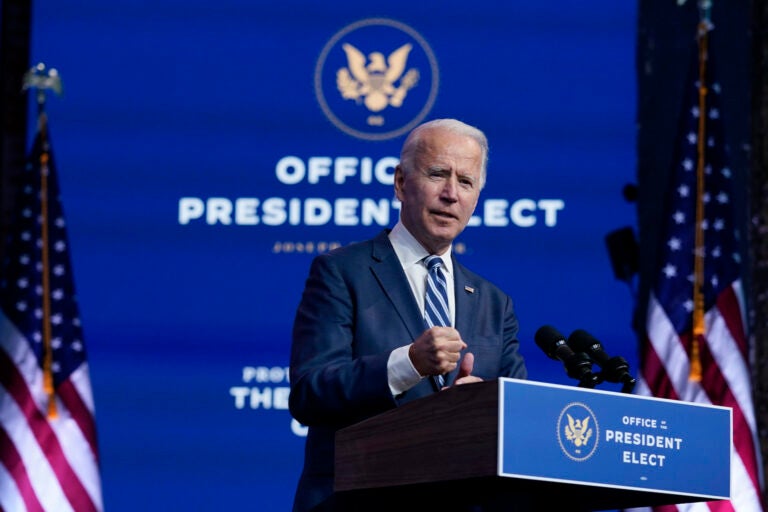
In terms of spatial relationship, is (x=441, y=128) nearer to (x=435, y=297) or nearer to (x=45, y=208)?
(x=435, y=297)

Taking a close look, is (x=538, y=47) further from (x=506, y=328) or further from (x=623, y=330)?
(x=506, y=328)

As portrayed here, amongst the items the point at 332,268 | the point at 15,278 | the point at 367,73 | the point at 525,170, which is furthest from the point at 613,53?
the point at 332,268

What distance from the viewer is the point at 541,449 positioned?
2.04 m

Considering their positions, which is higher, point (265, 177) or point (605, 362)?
point (265, 177)

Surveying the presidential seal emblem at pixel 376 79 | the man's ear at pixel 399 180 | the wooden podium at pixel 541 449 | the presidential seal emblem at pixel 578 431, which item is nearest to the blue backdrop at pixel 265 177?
the presidential seal emblem at pixel 376 79

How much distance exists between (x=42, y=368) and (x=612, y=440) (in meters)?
3.97

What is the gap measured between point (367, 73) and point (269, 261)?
1017 millimetres

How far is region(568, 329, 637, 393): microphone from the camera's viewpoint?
2434 millimetres

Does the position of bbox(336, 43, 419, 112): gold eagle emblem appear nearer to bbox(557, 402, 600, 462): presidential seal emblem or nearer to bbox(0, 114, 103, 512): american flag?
bbox(0, 114, 103, 512): american flag

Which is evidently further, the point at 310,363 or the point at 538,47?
the point at 538,47

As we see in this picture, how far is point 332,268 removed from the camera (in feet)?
9.21

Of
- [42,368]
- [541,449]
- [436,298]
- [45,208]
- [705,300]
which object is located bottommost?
[541,449]

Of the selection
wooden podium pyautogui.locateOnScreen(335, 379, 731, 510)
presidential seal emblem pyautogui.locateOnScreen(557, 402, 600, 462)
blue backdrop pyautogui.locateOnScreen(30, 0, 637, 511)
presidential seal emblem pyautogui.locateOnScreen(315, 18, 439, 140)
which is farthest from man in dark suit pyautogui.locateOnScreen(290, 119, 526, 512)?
presidential seal emblem pyautogui.locateOnScreen(315, 18, 439, 140)

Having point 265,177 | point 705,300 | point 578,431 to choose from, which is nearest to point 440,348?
point 578,431
